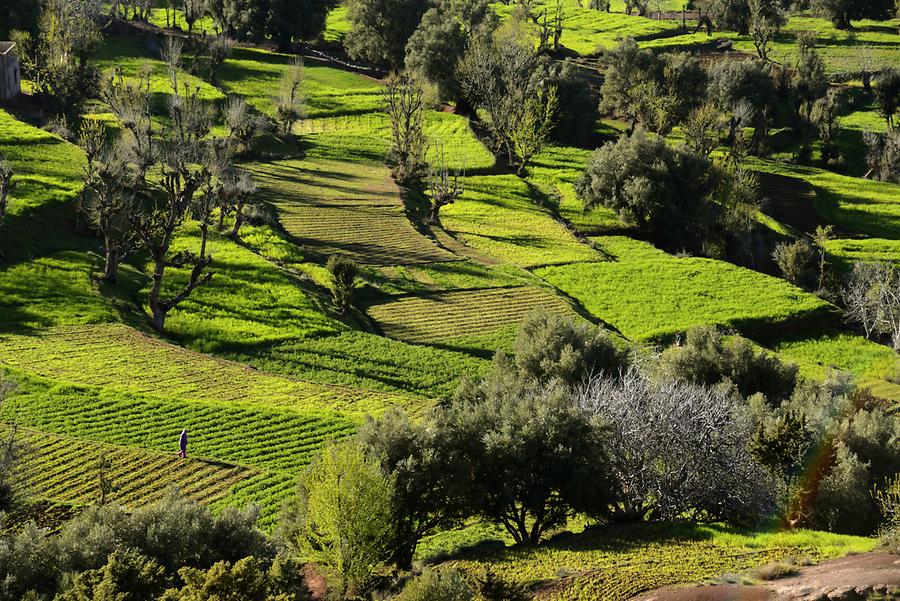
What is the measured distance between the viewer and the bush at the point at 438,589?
27234 mm

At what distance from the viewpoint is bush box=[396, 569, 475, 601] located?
2723 cm

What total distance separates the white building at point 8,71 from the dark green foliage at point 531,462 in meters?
81.1

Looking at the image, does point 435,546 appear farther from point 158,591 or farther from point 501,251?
point 501,251

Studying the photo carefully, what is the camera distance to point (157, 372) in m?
56.3

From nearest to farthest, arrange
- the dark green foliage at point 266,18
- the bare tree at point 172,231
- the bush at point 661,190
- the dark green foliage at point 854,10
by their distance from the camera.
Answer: the bare tree at point 172,231 → the bush at point 661,190 → the dark green foliage at point 266,18 → the dark green foliage at point 854,10

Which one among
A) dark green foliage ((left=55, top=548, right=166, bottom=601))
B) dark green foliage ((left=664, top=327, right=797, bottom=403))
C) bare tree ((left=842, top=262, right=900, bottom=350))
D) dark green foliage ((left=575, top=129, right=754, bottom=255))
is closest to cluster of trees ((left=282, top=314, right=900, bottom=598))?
dark green foliage ((left=55, top=548, right=166, bottom=601))

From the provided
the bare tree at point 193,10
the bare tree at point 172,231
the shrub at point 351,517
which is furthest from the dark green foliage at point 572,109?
the shrub at point 351,517

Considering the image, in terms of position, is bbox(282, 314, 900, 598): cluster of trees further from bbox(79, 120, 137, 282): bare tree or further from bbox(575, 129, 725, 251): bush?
bbox(575, 129, 725, 251): bush

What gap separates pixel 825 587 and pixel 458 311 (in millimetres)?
48187

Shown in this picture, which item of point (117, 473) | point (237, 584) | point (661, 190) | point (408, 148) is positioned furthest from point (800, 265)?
point (237, 584)

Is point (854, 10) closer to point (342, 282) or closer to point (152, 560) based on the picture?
point (342, 282)

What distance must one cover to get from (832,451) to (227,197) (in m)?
51.3

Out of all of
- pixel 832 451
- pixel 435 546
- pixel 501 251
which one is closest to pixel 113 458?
pixel 435 546

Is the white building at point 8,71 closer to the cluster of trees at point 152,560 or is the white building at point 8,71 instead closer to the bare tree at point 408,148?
the bare tree at point 408,148
